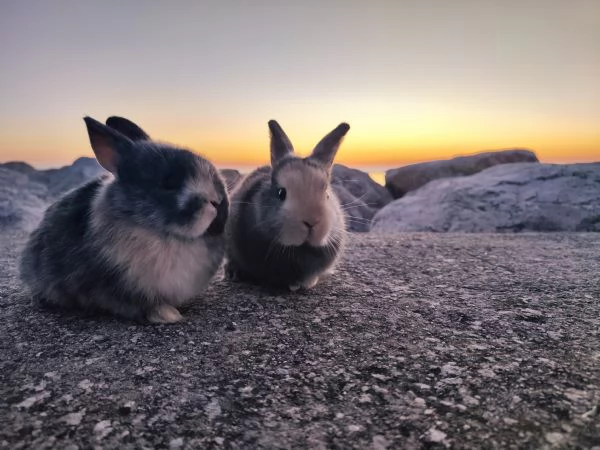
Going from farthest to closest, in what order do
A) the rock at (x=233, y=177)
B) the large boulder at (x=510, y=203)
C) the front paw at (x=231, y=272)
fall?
the large boulder at (x=510, y=203)
the front paw at (x=231, y=272)
the rock at (x=233, y=177)

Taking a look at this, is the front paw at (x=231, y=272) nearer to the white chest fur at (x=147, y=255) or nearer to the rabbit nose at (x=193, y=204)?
the white chest fur at (x=147, y=255)

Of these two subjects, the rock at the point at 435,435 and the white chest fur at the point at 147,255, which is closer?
the rock at the point at 435,435

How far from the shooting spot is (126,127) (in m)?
3.37

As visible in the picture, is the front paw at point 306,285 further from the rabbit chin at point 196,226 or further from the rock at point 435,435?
the rock at point 435,435

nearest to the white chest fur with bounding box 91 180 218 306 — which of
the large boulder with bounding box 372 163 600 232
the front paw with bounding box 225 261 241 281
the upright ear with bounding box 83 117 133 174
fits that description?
the upright ear with bounding box 83 117 133 174

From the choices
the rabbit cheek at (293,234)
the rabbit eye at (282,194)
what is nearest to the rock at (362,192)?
the rabbit eye at (282,194)

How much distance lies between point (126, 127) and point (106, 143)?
1.25 ft

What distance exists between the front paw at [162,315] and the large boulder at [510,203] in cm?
613

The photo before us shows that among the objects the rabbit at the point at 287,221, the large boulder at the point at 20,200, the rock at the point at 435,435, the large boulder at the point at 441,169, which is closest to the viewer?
Result: the rock at the point at 435,435

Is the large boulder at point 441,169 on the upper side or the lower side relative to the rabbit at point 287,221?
upper

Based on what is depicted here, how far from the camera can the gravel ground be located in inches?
78.3

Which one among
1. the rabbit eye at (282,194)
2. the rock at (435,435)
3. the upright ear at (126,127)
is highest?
the upright ear at (126,127)

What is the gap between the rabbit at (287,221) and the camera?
3469 mm

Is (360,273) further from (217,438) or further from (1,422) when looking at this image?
(1,422)
